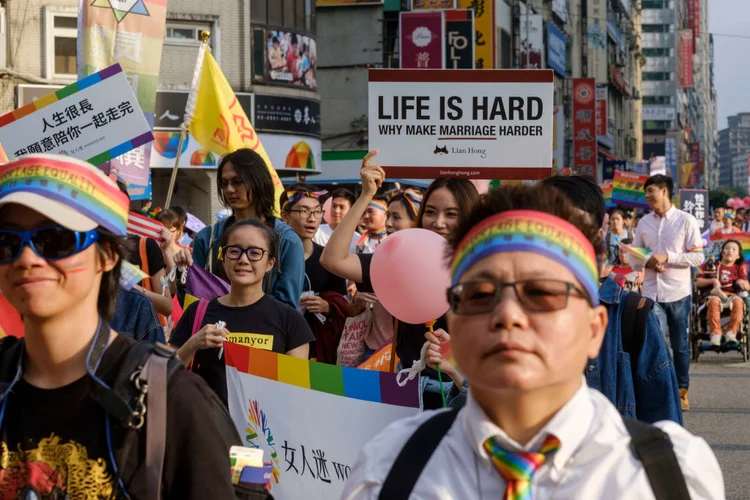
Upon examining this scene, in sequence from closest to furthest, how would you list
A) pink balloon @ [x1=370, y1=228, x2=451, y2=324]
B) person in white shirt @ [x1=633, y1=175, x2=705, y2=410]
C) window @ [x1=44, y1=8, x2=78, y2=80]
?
pink balloon @ [x1=370, y1=228, x2=451, y2=324], person in white shirt @ [x1=633, y1=175, x2=705, y2=410], window @ [x1=44, y1=8, x2=78, y2=80]

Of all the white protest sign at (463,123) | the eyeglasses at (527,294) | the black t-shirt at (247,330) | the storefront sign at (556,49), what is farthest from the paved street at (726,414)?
the storefront sign at (556,49)

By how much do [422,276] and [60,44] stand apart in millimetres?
23902

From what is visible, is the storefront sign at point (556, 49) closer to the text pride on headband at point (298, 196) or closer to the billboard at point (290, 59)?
the billboard at point (290, 59)

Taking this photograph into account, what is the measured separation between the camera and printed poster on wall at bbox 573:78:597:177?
5722 cm

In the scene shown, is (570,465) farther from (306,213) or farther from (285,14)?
(285,14)

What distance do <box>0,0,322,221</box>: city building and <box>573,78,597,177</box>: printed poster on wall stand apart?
26.1 metres

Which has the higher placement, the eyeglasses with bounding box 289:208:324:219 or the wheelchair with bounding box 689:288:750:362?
the eyeglasses with bounding box 289:208:324:219

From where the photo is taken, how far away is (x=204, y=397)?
271cm

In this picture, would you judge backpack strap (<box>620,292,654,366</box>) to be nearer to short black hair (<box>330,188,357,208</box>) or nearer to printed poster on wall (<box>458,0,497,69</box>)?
short black hair (<box>330,188,357,208</box>)

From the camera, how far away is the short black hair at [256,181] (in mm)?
6527

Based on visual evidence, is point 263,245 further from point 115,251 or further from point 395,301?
point 115,251

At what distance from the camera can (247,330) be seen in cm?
553

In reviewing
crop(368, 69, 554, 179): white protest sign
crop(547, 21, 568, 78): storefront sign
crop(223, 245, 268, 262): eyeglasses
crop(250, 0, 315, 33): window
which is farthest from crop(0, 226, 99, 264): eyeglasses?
crop(547, 21, 568, 78): storefront sign

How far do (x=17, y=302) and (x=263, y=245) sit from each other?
311cm
